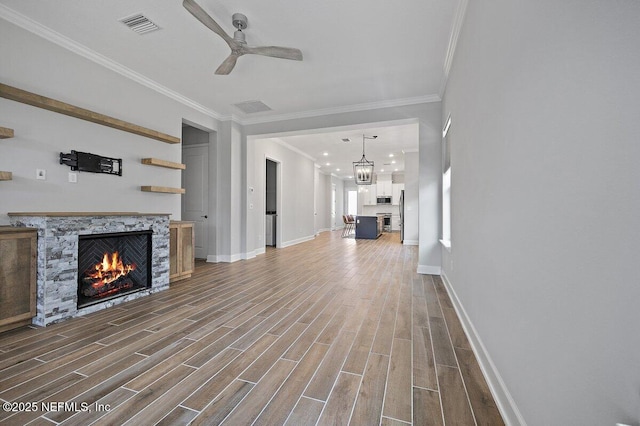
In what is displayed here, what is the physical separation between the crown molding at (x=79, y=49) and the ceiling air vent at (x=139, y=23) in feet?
2.76

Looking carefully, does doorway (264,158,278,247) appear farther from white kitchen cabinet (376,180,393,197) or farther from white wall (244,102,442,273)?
white kitchen cabinet (376,180,393,197)

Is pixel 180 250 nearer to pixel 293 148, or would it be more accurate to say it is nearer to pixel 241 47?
pixel 241 47

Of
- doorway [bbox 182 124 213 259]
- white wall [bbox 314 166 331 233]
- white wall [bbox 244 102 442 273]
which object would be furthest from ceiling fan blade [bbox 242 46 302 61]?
white wall [bbox 314 166 331 233]

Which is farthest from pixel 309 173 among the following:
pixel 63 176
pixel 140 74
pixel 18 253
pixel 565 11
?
pixel 565 11

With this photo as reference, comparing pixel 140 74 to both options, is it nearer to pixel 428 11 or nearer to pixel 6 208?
pixel 6 208

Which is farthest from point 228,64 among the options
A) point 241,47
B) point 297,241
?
point 297,241

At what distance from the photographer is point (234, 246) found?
5508mm

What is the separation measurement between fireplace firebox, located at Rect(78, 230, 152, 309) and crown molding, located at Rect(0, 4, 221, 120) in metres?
2.15

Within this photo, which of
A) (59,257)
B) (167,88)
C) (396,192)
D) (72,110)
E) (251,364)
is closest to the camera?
Result: (251,364)

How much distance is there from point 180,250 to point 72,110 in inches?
81.7

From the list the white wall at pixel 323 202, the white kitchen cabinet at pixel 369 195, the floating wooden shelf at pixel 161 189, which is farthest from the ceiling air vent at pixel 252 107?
the white kitchen cabinet at pixel 369 195

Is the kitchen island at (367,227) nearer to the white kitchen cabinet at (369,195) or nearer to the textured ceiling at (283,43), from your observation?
the white kitchen cabinet at (369,195)

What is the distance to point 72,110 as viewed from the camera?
9.66ft

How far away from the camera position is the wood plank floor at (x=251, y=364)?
4.49 ft
